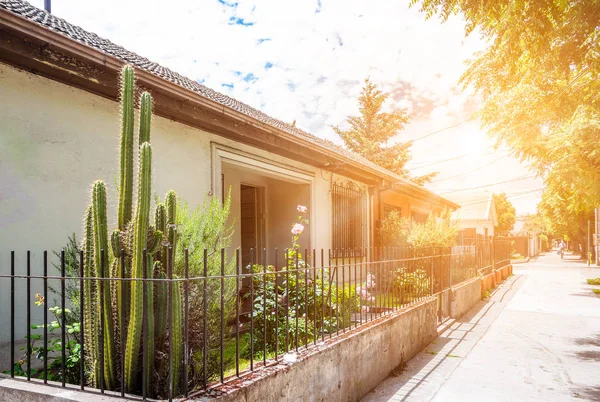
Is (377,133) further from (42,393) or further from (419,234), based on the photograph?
(42,393)

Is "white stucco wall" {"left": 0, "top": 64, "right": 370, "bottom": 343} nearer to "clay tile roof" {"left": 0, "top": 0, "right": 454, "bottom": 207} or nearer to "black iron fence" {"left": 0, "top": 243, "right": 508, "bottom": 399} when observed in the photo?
"black iron fence" {"left": 0, "top": 243, "right": 508, "bottom": 399}

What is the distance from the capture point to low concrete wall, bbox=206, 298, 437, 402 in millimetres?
2861

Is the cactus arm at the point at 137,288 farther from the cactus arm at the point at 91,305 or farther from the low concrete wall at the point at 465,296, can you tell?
the low concrete wall at the point at 465,296

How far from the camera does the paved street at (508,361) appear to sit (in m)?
4.36

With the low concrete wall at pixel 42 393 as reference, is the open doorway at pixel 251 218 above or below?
above

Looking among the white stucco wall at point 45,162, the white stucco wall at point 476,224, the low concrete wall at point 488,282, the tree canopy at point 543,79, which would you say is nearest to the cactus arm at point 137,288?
the white stucco wall at point 45,162

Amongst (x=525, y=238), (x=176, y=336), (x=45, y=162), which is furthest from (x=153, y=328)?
(x=525, y=238)

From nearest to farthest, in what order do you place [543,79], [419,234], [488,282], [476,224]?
[543,79] < [419,234] < [488,282] < [476,224]

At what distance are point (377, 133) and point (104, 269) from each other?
26089mm

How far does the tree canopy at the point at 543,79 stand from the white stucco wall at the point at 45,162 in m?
3.77

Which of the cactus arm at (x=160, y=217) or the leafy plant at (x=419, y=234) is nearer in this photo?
the cactus arm at (x=160, y=217)

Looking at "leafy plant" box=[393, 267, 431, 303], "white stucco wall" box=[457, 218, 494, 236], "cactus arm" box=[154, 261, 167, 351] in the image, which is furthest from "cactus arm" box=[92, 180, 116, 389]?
"white stucco wall" box=[457, 218, 494, 236]

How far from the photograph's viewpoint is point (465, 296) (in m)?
9.09

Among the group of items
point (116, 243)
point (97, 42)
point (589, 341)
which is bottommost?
point (589, 341)
